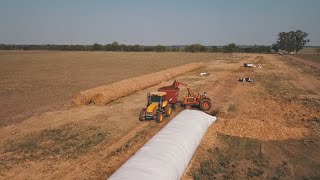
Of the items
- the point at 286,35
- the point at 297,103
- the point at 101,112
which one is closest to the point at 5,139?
the point at 101,112

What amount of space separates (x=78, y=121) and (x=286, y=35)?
13770 cm

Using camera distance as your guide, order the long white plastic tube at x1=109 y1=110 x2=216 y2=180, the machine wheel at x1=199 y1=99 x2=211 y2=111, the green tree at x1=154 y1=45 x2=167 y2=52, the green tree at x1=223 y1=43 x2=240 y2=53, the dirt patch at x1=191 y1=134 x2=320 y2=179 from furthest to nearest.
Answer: the green tree at x1=154 y1=45 x2=167 y2=52, the green tree at x1=223 y1=43 x2=240 y2=53, the machine wheel at x1=199 y1=99 x2=211 y2=111, the dirt patch at x1=191 y1=134 x2=320 y2=179, the long white plastic tube at x1=109 y1=110 x2=216 y2=180

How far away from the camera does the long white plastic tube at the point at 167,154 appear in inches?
303

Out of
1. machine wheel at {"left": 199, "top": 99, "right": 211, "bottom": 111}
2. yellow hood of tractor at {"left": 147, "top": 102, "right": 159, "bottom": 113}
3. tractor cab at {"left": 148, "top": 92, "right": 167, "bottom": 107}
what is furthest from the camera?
machine wheel at {"left": 199, "top": 99, "right": 211, "bottom": 111}

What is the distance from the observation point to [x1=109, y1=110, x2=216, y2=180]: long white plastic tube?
7.70 m

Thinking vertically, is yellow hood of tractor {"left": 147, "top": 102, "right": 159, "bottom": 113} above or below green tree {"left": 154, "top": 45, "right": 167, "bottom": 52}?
above

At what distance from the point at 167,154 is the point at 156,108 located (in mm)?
6103

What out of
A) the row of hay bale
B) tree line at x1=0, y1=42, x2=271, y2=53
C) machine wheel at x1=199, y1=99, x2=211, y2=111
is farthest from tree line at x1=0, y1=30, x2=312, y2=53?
machine wheel at x1=199, y1=99, x2=211, y2=111

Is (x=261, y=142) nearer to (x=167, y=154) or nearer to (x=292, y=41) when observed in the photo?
(x=167, y=154)

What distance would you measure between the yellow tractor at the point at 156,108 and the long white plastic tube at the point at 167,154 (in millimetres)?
2323

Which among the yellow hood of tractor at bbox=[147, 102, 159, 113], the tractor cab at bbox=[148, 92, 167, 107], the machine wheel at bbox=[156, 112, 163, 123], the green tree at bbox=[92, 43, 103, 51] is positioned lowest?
the green tree at bbox=[92, 43, 103, 51]

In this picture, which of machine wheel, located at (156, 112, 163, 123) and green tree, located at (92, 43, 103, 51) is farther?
green tree, located at (92, 43, 103, 51)

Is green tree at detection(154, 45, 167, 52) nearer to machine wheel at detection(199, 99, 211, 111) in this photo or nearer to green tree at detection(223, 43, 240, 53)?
green tree at detection(223, 43, 240, 53)

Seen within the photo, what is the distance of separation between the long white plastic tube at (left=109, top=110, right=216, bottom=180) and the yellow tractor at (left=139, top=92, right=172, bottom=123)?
2323mm
